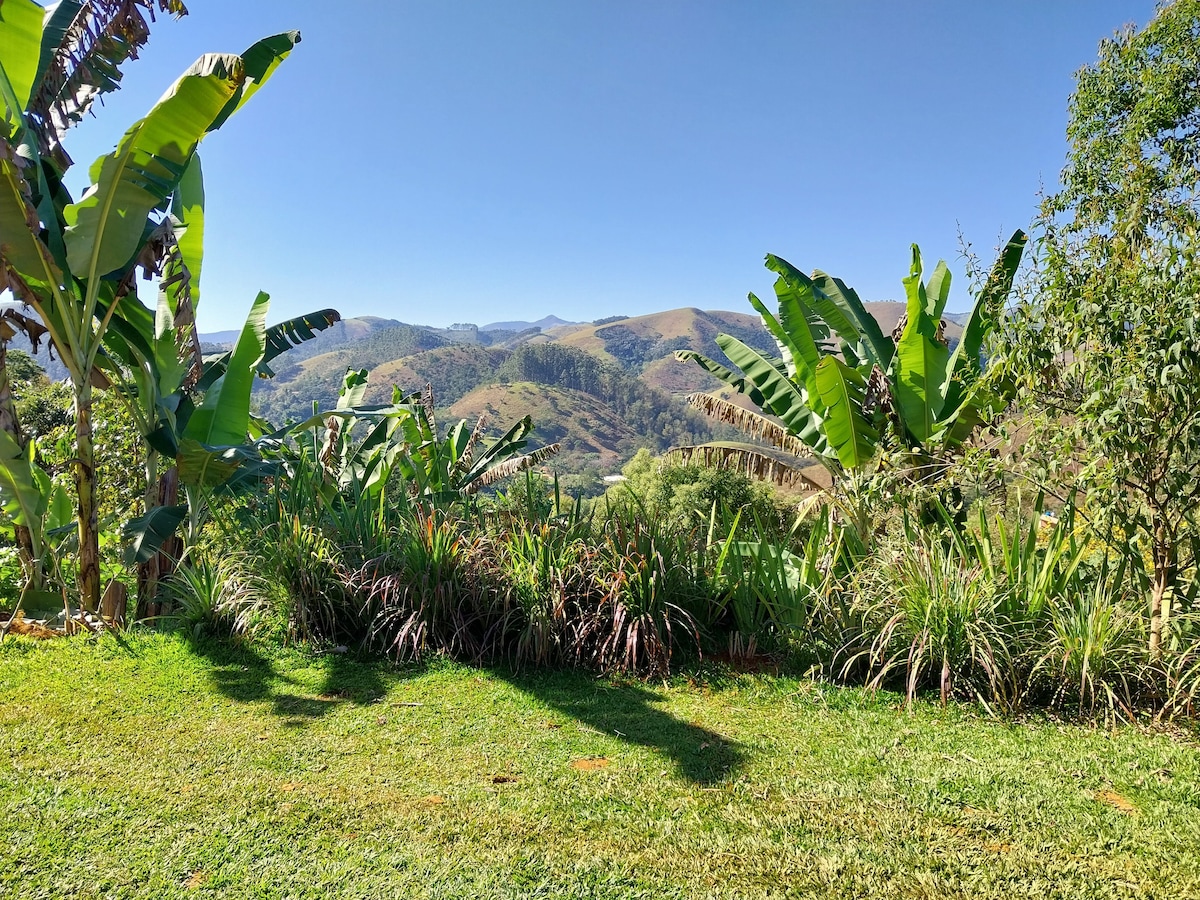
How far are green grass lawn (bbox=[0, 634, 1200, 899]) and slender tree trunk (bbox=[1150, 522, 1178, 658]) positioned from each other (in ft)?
2.03

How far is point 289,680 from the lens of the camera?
5.11 meters

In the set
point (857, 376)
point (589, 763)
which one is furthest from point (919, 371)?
point (589, 763)

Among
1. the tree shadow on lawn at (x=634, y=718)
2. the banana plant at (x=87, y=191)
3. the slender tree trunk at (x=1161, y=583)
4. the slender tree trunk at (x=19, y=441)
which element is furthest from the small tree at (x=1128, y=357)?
the slender tree trunk at (x=19, y=441)

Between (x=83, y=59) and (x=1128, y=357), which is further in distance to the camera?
(x=83, y=59)

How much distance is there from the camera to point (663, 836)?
3129 mm

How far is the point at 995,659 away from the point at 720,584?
2050 mm

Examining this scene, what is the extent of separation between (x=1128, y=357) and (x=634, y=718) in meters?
3.59

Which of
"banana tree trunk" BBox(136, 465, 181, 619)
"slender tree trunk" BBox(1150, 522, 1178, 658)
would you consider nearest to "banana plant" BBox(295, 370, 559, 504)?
"banana tree trunk" BBox(136, 465, 181, 619)

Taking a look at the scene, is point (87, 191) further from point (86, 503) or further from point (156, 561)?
point (156, 561)

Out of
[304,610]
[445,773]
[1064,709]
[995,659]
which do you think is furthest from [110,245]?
[1064,709]

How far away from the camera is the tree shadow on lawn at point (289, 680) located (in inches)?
183

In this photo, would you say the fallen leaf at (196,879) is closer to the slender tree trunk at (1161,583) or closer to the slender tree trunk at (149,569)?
the slender tree trunk at (149,569)

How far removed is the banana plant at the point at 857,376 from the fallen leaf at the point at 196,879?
19.1 ft

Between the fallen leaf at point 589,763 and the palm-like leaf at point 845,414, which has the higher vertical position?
the palm-like leaf at point 845,414
